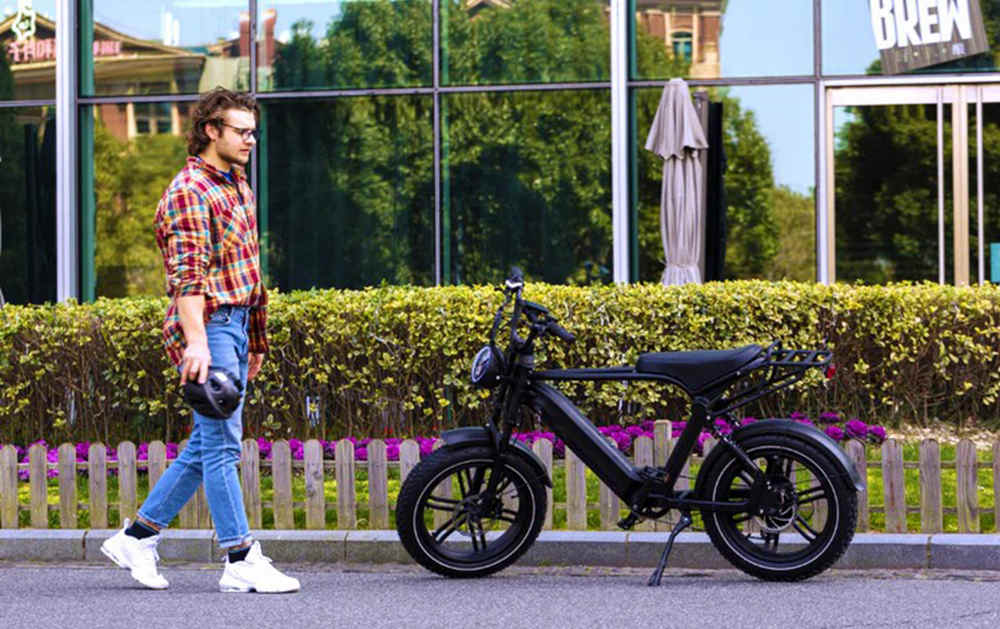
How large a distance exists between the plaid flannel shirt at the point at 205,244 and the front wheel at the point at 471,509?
1.01m

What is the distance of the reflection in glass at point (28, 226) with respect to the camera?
1571 cm

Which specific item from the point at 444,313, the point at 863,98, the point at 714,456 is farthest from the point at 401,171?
the point at 714,456

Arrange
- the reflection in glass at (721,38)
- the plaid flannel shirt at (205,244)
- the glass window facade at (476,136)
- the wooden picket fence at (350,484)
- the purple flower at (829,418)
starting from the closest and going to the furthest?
1. the plaid flannel shirt at (205,244)
2. the wooden picket fence at (350,484)
3. the purple flower at (829,418)
4. the glass window facade at (476,136)
5. the reflection in glass at (721,38)

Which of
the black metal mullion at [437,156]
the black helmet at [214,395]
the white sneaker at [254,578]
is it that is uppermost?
the black metal mullion at [437,156]

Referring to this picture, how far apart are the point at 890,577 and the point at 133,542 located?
299 cm

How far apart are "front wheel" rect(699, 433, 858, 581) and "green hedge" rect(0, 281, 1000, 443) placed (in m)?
3.70

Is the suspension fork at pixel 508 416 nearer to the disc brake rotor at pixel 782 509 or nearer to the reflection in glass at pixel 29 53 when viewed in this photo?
the disc brake rotor at pixel 782 509

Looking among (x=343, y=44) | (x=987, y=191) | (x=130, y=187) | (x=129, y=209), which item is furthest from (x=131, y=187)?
(x=987, y=191)

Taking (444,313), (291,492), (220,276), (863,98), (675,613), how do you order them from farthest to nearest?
(863,98), (444,313), (291,492), (220,276), (675,613)

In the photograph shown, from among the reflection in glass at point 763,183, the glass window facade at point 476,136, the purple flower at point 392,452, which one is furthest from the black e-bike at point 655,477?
the reflection in glass at point 763,183

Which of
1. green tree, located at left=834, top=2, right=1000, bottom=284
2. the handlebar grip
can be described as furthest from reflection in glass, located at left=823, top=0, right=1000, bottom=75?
the handlebar grip

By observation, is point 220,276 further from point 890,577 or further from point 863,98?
point 863,98

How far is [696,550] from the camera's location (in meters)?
6.71

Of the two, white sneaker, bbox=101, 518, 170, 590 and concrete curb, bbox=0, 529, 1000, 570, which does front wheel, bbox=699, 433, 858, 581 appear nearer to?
concrete curb, bbox=0, 529, 1000, 570
